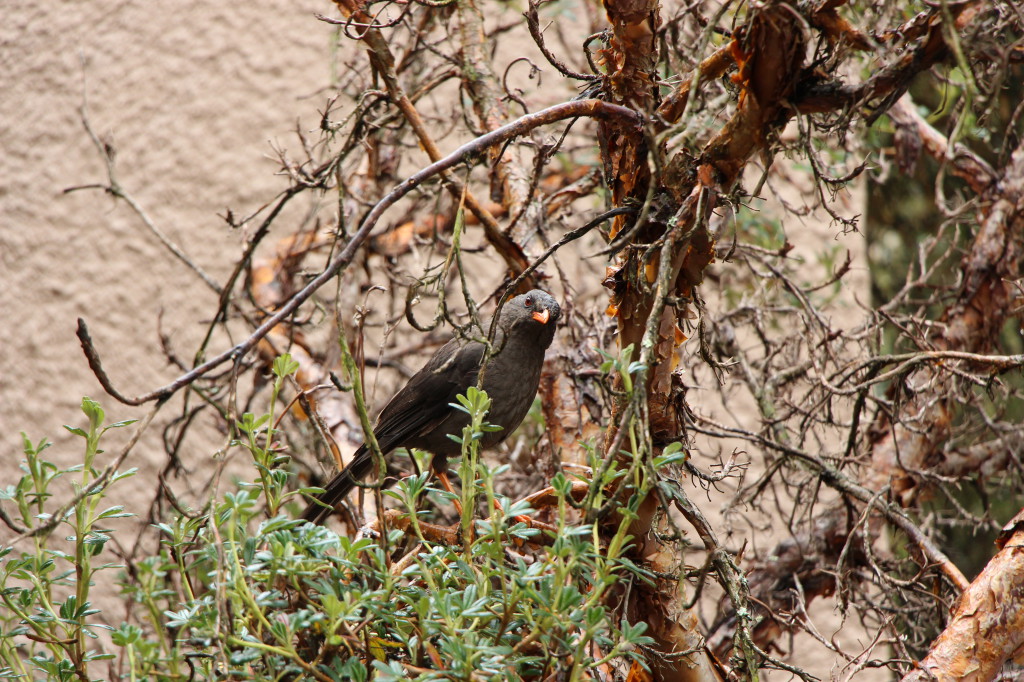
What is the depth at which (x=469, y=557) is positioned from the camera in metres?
1.54

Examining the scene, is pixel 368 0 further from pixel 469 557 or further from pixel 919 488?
pixel 919 488

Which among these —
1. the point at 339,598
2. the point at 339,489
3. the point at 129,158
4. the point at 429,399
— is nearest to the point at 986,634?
the point at 339,598

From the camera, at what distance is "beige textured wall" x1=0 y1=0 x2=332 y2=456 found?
5.05 meters

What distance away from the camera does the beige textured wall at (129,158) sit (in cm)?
505

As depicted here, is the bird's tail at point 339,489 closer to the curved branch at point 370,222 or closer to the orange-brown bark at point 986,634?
the curved branch at point 370,222

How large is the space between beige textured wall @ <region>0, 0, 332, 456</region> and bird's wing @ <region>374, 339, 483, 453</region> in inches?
90.0

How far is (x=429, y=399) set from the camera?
10.7ft

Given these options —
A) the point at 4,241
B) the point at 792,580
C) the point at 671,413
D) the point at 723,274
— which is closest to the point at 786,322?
the point at 723,274

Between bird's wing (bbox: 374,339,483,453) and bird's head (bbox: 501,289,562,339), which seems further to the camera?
bird's wing (bbox: 374,339,483,453)

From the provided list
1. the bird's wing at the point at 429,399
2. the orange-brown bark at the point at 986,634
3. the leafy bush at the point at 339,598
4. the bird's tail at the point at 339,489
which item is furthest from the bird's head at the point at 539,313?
the orange-brown bark at the point at 986,634

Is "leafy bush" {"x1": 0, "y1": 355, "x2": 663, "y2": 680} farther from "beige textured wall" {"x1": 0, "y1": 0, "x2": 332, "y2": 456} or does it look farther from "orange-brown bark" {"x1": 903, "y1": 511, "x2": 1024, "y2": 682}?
"beige textured wall" {"x1": 0, "y1": 0, "x2": 332, "y2": 456}

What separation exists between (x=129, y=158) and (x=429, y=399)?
3.01 metres

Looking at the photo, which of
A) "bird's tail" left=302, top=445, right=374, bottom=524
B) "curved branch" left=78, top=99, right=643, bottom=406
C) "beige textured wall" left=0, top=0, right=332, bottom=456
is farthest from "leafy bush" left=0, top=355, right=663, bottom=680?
"beige textured wall" left=0, top=0, right=332, bottom=456

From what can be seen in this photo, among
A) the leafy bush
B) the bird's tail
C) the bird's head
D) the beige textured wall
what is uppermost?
the beige textured wall
